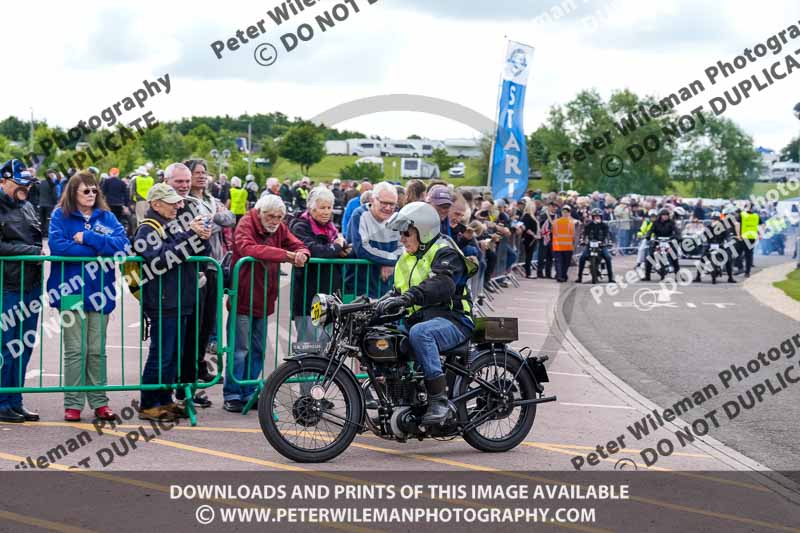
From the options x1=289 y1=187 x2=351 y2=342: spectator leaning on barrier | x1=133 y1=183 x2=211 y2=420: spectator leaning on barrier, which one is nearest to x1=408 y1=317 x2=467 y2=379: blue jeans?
x1=289 y1=187 x2=351 y2=342: spectator leaning on barrier

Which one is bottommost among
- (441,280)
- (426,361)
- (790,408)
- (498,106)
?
(790,408)

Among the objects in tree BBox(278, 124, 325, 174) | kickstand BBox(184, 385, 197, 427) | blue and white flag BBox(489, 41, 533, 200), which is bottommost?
kickstand BBox(184, 385, 197, 427)

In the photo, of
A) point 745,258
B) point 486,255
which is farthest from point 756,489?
point 745,258

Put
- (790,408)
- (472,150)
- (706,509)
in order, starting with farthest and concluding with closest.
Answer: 1. (472,150)
2. (790,408)
3. (706,509)

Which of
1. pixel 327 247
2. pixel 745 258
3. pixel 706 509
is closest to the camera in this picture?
pixel 706 509

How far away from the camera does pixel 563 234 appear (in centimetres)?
2548

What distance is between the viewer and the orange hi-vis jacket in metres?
25.4

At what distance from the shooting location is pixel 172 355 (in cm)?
844

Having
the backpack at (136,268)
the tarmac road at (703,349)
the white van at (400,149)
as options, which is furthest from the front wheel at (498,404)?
the white van at (400,149)

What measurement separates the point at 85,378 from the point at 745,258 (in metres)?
25.0

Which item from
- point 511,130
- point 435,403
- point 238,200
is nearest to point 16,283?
point 435,403

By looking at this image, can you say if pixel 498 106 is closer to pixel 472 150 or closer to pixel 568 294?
pixel 568 294

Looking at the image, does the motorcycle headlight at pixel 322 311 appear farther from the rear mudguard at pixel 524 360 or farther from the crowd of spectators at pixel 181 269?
the crowd of spectators at pixel 181 269

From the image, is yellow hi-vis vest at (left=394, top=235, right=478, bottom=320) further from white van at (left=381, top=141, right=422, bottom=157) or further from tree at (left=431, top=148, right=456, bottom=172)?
white van at (left=381, top=141, right=422, bottom=157)
